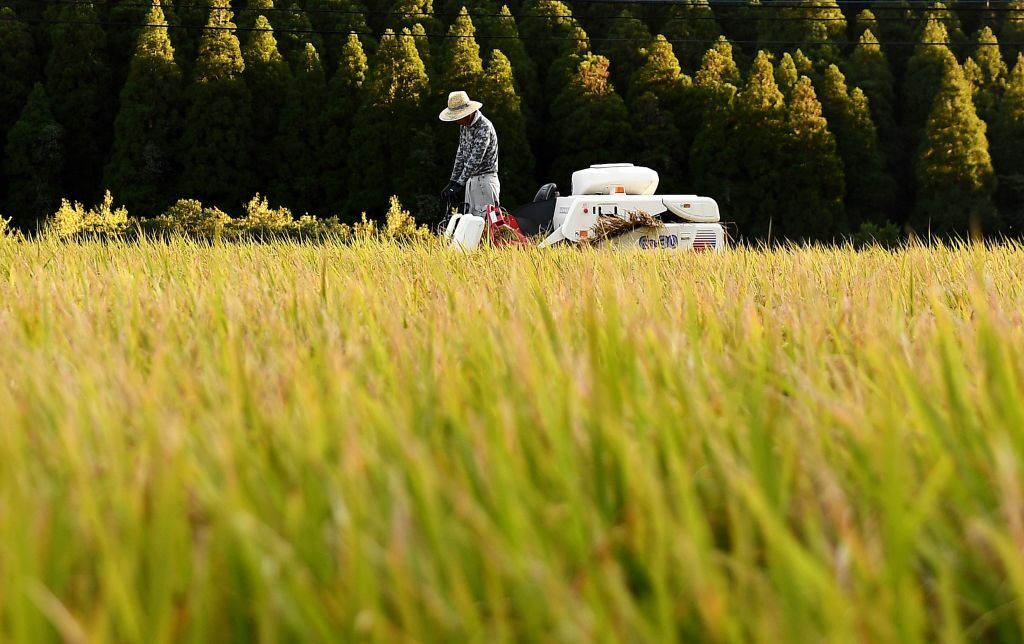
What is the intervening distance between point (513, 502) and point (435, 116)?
23359mm

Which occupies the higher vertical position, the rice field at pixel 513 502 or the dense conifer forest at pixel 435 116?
the dense conifer forest at pixel 435 116

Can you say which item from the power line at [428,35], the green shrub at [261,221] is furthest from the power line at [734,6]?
the green shrub at [261,221]

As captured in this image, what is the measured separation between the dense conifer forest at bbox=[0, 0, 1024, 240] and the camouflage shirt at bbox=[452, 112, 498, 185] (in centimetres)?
1314

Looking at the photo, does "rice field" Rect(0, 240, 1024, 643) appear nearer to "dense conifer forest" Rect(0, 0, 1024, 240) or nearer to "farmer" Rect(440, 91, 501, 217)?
"farmer" Rect(440, 91, 501, 217)

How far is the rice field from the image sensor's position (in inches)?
24.1

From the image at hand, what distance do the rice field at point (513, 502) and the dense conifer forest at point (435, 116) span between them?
21185 millimetres

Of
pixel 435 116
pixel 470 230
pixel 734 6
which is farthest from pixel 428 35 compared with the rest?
pixel 470 230

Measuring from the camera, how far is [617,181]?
8.93 meters

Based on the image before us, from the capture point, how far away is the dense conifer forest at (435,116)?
76.3ft

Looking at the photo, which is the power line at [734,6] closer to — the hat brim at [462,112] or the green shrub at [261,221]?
the green shrub at [261,221]

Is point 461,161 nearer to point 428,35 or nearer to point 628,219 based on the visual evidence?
point 628,219

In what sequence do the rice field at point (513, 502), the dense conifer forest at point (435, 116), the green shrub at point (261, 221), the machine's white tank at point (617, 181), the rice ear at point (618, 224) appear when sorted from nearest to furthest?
the rice field at point (513, 502)
the rice ear at point (618, 224)
the machine's white tank at point (617, 181)
the green shrub at point (261, 221)
the dense conifer forest at point (435, 116)

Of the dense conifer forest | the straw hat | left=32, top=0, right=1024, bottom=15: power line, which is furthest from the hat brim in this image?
left=32, top=0, right=1024, bottom=15: power line

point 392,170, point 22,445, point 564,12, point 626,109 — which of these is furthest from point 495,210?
point 564,12
